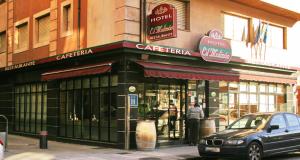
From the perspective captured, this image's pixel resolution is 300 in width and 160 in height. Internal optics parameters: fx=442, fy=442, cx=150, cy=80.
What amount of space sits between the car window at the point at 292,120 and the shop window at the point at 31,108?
1148 centimetres

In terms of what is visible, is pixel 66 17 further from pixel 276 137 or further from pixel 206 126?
pixel 276 137

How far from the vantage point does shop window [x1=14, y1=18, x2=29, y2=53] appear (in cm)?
2250

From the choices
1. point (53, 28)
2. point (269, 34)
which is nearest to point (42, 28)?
point (53, 28)

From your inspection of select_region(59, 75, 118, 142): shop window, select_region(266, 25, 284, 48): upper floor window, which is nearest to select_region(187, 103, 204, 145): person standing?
select_region(59, 75, 118, 142): shop window

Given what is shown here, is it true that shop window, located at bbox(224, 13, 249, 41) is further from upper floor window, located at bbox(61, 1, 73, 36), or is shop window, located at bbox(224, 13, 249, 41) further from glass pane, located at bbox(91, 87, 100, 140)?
upper floor window, located at bbox(61, 1, 73, 36)

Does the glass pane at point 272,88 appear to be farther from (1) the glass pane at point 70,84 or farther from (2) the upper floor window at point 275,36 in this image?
(1) the glass pane at point 70,84

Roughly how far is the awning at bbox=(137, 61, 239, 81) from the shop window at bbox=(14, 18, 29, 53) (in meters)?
9.18

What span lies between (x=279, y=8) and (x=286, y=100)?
5029 millimetres

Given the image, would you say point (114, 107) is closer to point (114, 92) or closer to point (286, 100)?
point (114, 92)

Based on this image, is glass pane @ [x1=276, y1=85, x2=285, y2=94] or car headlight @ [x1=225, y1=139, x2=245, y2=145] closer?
car headlight @ [x1=225, y1=139, x2=245, y2=145]

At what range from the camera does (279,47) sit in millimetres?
23094

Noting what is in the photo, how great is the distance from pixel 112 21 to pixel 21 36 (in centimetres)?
877

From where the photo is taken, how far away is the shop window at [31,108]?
69.5ft

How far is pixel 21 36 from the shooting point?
2311 centimetres
